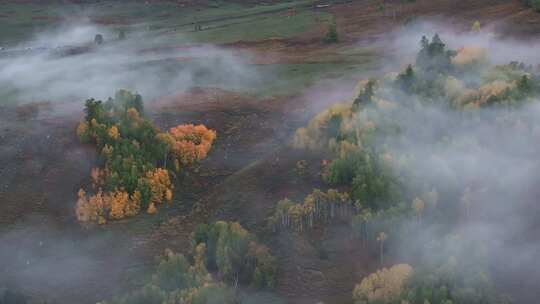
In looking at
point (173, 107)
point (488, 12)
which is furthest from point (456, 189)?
point (488, 12)

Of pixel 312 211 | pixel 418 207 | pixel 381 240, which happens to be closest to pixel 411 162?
pixel 418 207

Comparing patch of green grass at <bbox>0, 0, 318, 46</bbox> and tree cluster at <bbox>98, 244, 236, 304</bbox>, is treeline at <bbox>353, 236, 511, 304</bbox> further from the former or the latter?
patch of green grass at <bbox>0, 0, 318, 46</bbox>

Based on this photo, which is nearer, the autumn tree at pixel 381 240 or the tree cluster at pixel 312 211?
the autumn tree at pixel 381 240

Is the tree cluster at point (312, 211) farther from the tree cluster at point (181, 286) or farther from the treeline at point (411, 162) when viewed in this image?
the tree cluster at point (181, 286)

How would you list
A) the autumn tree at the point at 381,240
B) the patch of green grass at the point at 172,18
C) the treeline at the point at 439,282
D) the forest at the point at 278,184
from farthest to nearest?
1. the patch of green grass at the point at 172,18
2. the autumn tree at the point at 381,240
3. the forest at the point at 278,184
4. the treeline at the point at 439,282

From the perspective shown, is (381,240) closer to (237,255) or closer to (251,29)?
(237,255)

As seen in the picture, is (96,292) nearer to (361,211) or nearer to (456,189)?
(361,211)

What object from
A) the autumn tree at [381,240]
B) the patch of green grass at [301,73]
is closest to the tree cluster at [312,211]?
the autumn tree at [381,240]
